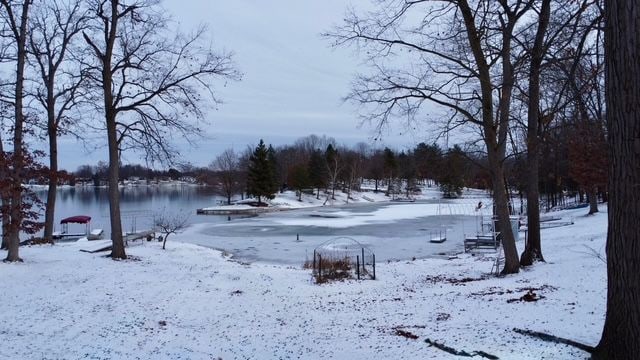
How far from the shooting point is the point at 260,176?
71.9m

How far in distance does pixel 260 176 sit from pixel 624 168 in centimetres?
6829

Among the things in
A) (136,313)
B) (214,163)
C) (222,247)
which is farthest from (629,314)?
(214,163)

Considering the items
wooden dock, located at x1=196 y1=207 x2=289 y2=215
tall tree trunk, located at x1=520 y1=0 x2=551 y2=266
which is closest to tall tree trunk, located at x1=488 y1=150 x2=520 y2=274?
tall tree trunk, located at x1=520 y1=0 x2=551 y2=266

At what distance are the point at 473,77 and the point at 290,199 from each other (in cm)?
7031

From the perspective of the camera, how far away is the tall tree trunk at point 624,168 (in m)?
4.33

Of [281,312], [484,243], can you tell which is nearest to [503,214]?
[281,312]

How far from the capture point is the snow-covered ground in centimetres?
673

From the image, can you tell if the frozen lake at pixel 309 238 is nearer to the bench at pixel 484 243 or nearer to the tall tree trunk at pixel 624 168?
the bench at pixel 484 243

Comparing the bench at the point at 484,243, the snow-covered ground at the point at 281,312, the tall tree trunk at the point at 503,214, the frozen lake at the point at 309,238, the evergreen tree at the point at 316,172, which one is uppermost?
the evergreen tree at the point at 316,172

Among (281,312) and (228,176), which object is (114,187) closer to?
(281,312)

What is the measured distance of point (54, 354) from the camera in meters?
6.68

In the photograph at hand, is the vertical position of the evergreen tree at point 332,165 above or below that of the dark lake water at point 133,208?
above

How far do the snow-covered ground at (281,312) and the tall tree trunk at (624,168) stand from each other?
95 cm

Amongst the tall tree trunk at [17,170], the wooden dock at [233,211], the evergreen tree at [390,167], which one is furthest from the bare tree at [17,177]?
the evergreen tree at [390,167]
